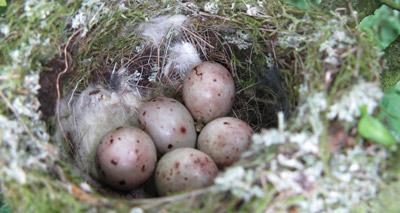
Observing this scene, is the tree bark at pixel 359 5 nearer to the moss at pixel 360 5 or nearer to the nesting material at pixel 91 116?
the moss at pixel 360 5

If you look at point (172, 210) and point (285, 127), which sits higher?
point (285, 127)

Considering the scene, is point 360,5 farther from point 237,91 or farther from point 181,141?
point 181,141

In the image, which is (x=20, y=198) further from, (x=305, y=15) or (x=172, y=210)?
(x=305, y=15)

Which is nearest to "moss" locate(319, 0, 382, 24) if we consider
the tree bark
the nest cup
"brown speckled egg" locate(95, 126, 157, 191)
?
the tree bark

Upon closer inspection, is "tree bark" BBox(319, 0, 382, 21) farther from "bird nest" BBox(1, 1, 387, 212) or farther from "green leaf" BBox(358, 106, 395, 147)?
"green leaf" BBox(358, 106, 395, 147)

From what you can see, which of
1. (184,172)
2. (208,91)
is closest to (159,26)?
(208,91)

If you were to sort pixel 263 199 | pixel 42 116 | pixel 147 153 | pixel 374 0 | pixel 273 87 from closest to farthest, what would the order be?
pixel 263 199 → pixel 42 116 → pixel 147 153 → pixel 374 0 → pixel 273 87

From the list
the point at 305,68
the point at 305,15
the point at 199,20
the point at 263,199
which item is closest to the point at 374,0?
the point at 305,15

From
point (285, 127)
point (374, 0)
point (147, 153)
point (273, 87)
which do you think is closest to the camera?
point (285, 127)
